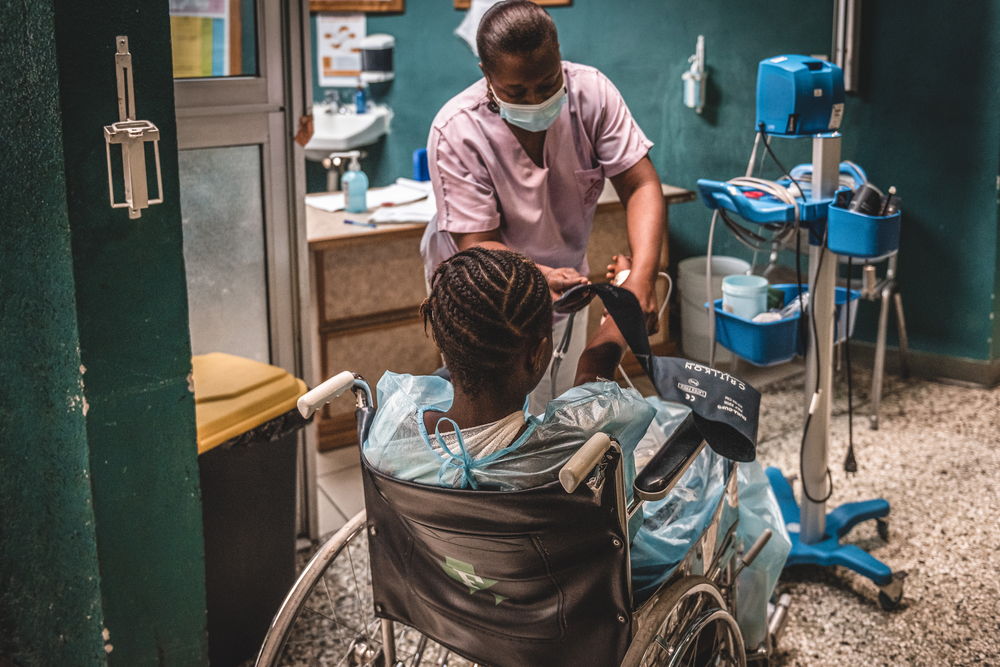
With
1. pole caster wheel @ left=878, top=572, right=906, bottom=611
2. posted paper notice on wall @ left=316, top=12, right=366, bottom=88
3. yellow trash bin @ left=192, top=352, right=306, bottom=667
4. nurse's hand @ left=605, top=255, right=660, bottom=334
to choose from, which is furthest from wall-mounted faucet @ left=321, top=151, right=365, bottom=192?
pole caster wheel @ left=878, top=572, right=906, bottom=611

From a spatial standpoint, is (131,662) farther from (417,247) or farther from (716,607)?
(417,247)

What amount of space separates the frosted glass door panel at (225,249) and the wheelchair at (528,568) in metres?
1.00

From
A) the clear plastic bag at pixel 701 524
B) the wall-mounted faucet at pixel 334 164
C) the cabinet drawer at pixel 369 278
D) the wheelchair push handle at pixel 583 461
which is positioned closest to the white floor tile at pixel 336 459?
the cabinet drawer at pixel 369 278

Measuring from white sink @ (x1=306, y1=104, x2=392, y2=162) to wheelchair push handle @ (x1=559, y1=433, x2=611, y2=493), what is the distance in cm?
392

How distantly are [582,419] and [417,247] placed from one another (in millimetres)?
2020

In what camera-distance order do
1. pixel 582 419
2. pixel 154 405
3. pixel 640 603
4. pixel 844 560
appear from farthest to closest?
pixel 844 560, pixel 154 405, pixel 640 603, pixel 582 419

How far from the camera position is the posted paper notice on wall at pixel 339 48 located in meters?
5.10

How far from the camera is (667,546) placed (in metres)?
1.61

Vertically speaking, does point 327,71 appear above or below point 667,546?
above

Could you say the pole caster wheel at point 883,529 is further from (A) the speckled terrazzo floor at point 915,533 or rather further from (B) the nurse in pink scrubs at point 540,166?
(B) the nurse in pink scrubs at point 540,166

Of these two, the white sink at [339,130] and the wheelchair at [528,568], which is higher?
the white sink at [339,130]

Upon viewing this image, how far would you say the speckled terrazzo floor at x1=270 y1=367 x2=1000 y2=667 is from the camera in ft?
7.36

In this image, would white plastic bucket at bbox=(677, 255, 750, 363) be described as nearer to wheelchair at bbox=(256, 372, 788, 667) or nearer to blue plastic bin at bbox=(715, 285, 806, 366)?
blue plastic bin at bbox=(715, 285, 806, 366)

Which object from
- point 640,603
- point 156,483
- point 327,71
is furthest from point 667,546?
point 327,71
